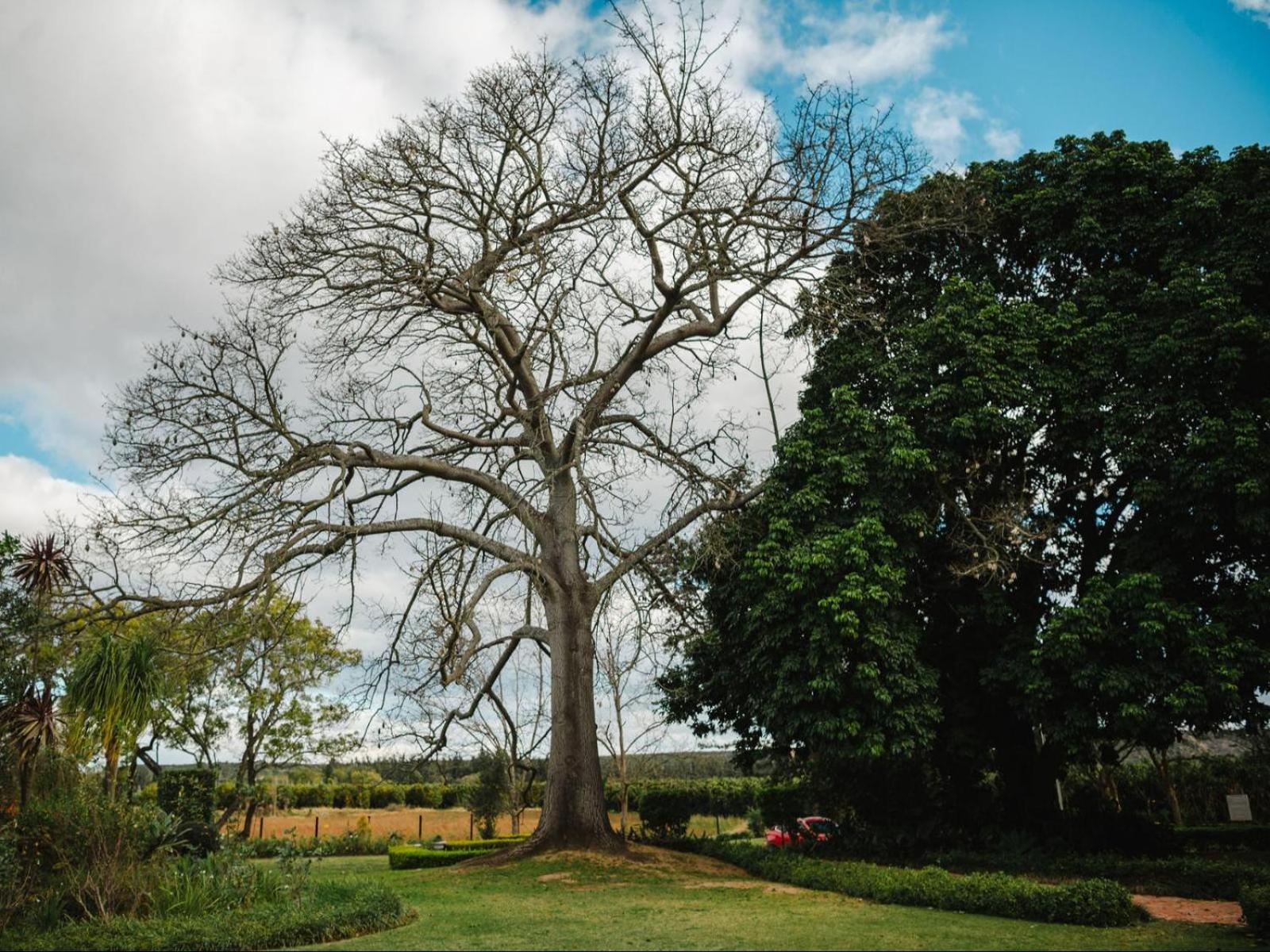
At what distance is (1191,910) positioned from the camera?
1201 centimetres

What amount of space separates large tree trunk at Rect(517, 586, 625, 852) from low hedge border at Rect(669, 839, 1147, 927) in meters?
3.38

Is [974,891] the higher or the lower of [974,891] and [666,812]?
the lower

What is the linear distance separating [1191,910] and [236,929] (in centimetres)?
1149

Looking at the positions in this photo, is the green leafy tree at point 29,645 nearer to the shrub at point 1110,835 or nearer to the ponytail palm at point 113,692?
the ponytail palm at point 113,692

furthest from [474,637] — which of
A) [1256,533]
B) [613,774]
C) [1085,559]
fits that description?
[613,774]

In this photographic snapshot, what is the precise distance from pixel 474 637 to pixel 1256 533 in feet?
40.5

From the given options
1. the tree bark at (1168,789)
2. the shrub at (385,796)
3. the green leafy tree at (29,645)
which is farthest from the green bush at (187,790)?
the tree bark at (1168,789)

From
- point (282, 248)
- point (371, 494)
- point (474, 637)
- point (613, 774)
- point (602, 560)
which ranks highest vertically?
point (282, 248)

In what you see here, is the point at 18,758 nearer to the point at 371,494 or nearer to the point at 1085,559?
the point at 371,494

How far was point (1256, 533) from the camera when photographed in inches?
555

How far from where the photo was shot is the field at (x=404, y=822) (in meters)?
32.5

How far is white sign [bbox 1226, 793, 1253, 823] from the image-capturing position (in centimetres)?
2614

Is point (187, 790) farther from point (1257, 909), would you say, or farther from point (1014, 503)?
point (1257, 909)

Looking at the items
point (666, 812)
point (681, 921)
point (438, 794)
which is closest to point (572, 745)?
point (681, 921)
